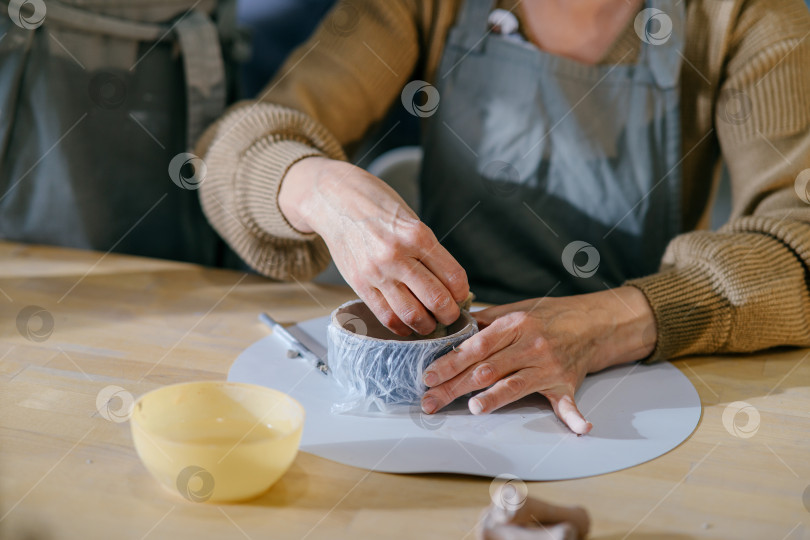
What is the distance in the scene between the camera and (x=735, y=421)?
703 millimetres

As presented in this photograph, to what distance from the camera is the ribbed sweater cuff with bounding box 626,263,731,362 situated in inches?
32.3

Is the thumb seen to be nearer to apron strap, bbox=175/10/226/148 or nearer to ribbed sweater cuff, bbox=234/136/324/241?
ribbed sweater cuff, bbox=234/136/324/241

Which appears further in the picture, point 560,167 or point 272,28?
point 272,28

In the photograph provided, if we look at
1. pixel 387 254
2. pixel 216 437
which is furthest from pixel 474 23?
pixel 216 437

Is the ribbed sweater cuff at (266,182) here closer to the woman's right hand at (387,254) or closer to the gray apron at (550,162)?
the woman's right hand at (387,254)

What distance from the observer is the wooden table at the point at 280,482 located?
531mm

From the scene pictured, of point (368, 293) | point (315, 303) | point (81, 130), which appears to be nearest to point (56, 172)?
point (81, 130)

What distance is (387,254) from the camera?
754mm

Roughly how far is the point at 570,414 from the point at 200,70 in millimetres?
818

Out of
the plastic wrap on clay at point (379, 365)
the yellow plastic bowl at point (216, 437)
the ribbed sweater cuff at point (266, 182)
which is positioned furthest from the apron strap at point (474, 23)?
the yellow plastic bowl at point (216, 437)

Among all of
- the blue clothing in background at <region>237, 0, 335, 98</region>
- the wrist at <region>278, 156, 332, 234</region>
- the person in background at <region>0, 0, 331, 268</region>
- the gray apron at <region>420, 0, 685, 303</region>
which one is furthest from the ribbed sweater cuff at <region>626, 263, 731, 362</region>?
the blue clothing in background at <region>237, 0, 335, 98</region>

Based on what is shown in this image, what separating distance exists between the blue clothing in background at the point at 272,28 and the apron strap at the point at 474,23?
18.2 inches

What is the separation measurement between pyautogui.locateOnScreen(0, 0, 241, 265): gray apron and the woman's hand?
0.64 m

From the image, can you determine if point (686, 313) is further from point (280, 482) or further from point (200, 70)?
point (200, 70)
